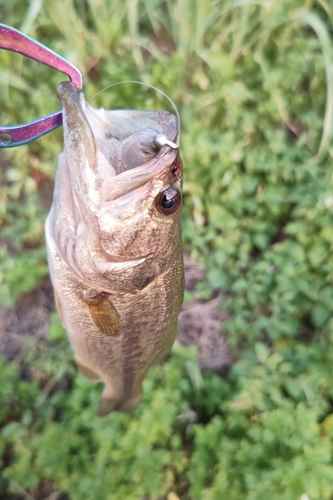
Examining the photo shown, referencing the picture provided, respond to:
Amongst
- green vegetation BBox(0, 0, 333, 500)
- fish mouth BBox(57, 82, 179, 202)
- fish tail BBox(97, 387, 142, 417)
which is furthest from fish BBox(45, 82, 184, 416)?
green vegetation BBox(0, 0, 333, 500)

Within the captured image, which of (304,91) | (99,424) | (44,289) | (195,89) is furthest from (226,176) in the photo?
(99,424)

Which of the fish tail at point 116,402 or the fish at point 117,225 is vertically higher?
the fish at point 117,225

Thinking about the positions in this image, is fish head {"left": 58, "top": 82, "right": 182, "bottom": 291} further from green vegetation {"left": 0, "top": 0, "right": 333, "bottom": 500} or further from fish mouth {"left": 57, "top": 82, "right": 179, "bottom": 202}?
green vegetation {"left": 0, "top": 0, "right": 333, "bottom": 500}

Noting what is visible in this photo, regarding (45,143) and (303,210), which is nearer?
(303,210)

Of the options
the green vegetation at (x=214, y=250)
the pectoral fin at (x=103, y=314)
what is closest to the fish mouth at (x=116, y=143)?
the pectoral fin at (x=103, y=314)

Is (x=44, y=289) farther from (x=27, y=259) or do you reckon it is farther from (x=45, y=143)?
(x=45, y=143)

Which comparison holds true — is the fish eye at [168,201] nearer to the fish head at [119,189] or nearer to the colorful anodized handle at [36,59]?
the fish head at [119,189]
